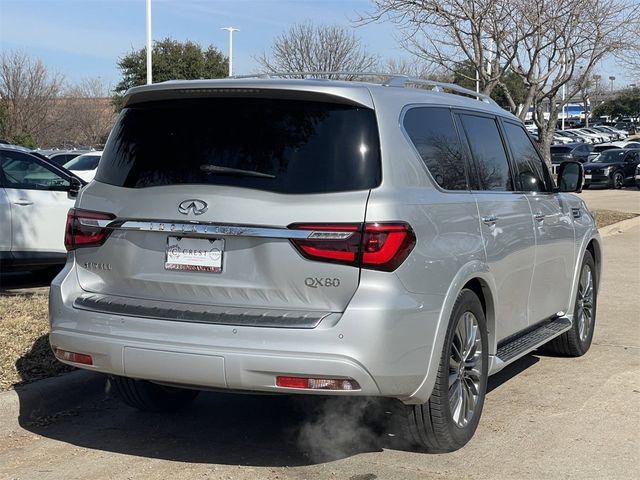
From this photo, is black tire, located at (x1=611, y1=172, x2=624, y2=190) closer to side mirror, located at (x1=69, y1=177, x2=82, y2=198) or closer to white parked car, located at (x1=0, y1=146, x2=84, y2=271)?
white parked car, located at (x1=0, y1=146, x2=84, y2=271)

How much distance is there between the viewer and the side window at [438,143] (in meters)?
4.58

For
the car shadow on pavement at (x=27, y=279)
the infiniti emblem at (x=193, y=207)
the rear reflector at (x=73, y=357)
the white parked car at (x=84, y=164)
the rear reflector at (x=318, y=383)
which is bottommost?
the car shadow on pavement at (x=27, y=279)

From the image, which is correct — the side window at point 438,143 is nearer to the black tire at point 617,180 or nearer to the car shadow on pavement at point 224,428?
the car shadow on pavement at point 224,428

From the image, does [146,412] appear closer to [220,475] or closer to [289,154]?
[220,475]

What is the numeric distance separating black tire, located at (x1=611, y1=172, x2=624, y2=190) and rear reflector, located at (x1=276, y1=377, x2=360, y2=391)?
32043mm

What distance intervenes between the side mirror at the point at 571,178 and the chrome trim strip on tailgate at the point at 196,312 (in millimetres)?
3468

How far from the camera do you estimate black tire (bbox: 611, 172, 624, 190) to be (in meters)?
33.8

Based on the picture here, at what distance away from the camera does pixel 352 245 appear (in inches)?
155

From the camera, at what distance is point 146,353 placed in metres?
4.12

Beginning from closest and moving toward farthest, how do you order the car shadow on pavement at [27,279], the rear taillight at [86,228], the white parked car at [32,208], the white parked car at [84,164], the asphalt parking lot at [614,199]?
the rear taillight at [86,228] → the white parked car at [32,208] → the car shadow on pavement at [27,279] → the white parked car at [84,164] → the asphalt parking lot at [614,199]

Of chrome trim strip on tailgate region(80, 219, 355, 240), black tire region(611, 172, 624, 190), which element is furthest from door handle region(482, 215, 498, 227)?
black tire region(611, 172, 624, 190)

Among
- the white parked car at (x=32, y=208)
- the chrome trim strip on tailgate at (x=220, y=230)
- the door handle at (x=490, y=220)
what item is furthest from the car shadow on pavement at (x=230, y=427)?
Result: the white parked car at (x=32, y=208)

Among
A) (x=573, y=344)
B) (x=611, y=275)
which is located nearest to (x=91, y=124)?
(x=611, y=275)

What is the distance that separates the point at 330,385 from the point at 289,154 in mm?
1128
